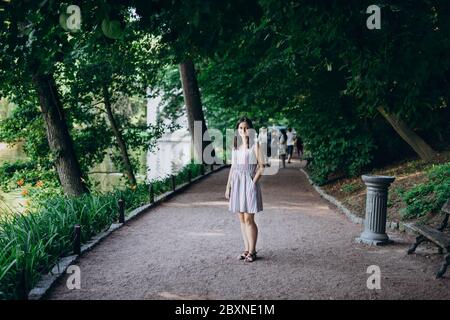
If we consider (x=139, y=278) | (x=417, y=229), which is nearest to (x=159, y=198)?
(x=139, y=278)

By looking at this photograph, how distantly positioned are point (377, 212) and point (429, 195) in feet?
6.34

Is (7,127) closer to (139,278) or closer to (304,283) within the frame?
(139,278)

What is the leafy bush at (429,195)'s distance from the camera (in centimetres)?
790

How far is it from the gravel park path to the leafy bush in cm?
73

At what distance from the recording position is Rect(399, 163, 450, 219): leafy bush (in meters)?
7.90

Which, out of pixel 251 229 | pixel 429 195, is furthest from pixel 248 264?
pixel 429 195

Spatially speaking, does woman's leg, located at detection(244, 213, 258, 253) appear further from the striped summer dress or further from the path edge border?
the path edge border

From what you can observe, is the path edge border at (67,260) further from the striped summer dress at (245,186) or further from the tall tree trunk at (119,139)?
the tall tree trunk at (119,139)

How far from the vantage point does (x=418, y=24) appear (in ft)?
21.9

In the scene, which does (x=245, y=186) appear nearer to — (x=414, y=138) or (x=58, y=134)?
(x=58, y=134)

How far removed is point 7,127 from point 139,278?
11850mm

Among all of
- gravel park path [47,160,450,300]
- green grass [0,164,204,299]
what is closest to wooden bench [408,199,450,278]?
gravel park path [47,160,450,300]

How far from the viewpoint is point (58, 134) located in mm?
11289
